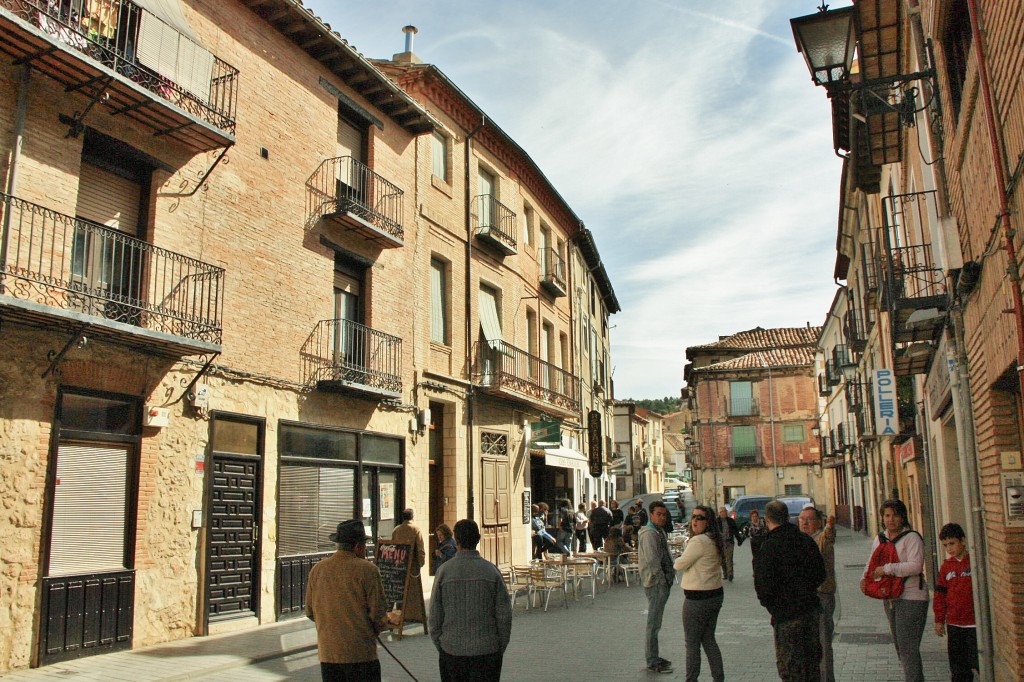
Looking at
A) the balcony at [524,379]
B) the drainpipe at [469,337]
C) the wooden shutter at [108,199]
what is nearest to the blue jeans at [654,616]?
the wooden shutter at [108,199]

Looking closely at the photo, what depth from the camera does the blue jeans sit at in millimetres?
9148

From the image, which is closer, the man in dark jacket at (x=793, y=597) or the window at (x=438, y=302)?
the man in dark jacket at (x=793, y=597)

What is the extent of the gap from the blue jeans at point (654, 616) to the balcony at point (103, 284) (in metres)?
6.55

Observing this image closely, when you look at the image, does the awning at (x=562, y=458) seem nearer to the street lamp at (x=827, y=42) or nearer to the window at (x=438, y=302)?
the window at (x=438, y=302)

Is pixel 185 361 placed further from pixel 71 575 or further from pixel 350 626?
pixel 350 626

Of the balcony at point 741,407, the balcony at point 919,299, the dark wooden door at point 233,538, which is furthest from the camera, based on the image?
the balcony at point 741,407

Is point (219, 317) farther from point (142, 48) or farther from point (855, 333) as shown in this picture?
point (855, 333)

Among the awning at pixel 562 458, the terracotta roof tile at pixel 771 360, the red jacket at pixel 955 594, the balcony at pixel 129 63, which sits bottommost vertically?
the red jacket at pixel 955 594

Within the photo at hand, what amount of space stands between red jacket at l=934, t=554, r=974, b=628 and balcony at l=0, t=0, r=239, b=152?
10.3m

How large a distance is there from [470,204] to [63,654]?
550 inches

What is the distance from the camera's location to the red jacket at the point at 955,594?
23.5ft

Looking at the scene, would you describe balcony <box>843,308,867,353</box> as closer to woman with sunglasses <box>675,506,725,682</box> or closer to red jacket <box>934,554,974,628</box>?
red jacket <box>934,554,974,628</box>

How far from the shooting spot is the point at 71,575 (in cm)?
1001

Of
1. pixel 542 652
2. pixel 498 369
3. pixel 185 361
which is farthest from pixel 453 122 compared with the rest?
pixel 542 652
